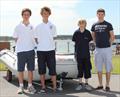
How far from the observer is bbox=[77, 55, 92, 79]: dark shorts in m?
10.4

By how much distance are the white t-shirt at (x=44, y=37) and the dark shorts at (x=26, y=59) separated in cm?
23

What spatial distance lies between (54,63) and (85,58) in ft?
2.82

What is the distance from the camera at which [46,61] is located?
10.0 m

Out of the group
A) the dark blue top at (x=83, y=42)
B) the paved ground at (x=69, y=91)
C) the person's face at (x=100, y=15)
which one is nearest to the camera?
the paved ground at (x=69, y=91)

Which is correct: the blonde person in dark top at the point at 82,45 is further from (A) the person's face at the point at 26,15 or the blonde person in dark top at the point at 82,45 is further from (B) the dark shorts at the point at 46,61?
(A) the person's face at the point at 26,15

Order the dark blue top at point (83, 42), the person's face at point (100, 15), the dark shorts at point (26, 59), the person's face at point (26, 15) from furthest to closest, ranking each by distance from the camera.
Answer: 1. the dark blue top at point (83, 42)
2. the person's face at point (100, 15)
3. the dark shorts at point (26, 59)
4. the person's face at point (26, 15)

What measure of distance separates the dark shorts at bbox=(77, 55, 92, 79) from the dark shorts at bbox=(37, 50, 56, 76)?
75 cm

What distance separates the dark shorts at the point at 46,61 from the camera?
32.3 ft

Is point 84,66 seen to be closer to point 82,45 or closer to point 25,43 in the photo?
point 82,45

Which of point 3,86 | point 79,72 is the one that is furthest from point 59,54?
point 3,86

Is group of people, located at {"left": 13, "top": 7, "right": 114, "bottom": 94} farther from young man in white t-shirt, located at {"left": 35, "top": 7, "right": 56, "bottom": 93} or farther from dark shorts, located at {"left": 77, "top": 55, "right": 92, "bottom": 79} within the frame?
dark shorts, located at {"left": 77, "top": 55, "right": 92, "bottom": 79}

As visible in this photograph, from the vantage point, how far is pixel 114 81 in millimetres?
11938

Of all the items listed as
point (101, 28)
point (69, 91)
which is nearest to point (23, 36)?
point (69, 91)

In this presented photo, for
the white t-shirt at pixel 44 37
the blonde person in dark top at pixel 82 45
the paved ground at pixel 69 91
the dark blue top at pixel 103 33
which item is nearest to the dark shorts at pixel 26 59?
the white t-shirt at pixel 44 37
